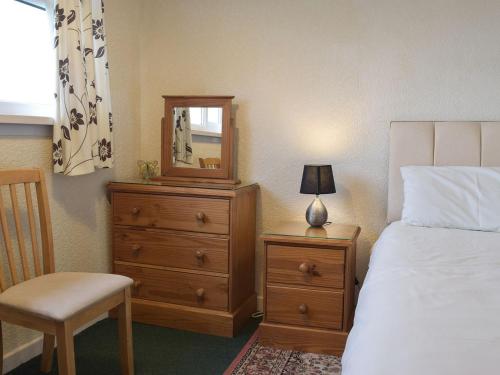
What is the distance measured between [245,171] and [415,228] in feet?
3.73

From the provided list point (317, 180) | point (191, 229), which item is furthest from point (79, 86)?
point (317, 180)

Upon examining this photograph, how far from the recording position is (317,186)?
242cm

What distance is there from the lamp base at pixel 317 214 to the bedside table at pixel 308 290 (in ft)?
0.32

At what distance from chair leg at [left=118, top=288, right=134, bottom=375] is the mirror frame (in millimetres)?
1022

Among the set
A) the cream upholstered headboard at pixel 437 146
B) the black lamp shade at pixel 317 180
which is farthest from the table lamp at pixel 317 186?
the cream upholstered headboard at pixel 437 146

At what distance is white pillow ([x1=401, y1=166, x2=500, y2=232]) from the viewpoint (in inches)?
83.4

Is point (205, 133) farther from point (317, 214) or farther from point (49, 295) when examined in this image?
point (49, 295)

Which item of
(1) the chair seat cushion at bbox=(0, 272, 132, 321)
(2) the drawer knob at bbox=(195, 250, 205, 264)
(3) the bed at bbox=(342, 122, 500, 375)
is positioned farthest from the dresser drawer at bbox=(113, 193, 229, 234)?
(3) the bed at bbox=(342, 122, 500, 375)

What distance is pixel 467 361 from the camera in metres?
0.82

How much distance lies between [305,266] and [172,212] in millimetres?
830

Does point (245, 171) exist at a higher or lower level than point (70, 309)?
higher

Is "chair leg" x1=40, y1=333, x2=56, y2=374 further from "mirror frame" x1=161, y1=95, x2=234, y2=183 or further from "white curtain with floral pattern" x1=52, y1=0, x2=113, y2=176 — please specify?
"mirror frame" x1=161, y1=95, x2=234, y2=183

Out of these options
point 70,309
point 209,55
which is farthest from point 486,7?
point 70,309

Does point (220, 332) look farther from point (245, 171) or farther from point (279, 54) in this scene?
point (279, 54)
